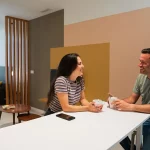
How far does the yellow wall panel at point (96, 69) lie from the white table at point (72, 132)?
1.47m

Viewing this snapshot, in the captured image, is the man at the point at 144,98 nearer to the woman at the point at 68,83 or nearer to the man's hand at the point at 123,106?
the man's hand at the point at 123,106

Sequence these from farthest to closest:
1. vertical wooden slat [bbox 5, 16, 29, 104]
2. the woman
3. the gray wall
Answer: vertical wooden slat [bbox 5, 16, 29, 104] < the gray wall < the woman

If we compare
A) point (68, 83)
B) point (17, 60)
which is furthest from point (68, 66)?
point (17, 60)

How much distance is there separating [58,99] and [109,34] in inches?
63.7

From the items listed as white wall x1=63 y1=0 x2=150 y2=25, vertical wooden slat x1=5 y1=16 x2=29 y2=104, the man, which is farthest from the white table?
vertical wooden slat x1=5 y1=16 x2=29 y2=104

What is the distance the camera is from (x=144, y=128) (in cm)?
165

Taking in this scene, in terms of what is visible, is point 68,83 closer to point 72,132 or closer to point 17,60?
point 72,132

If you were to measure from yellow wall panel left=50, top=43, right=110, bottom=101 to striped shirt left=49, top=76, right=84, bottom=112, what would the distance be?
3.64ft

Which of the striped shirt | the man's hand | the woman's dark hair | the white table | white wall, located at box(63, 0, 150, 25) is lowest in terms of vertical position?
the white table

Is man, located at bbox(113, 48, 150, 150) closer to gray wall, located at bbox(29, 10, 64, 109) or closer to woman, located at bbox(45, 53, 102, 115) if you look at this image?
woman, located at bbox(45, 53, 102, 115)

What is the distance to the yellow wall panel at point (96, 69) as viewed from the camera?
2.82m

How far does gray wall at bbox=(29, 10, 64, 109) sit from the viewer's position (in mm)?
3829

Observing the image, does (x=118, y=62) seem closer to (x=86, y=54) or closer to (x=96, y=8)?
(x=86, y=54)

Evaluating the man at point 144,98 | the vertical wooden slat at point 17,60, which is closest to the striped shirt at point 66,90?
the man at point 144,98
